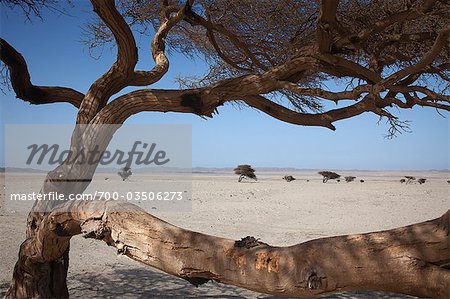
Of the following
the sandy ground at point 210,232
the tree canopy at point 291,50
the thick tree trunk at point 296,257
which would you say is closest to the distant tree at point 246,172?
the sandy ground at point 210,232

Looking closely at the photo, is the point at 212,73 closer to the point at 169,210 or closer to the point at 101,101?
the point at 101,101

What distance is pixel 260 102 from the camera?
181 inches

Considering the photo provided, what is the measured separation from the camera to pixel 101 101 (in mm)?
4227

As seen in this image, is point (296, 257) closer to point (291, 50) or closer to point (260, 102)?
point (260, 102)

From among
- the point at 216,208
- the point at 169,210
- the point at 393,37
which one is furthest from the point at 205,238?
the point at 216,208

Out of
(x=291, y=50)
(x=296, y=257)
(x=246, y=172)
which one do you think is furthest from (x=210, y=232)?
(x=246, y=172)

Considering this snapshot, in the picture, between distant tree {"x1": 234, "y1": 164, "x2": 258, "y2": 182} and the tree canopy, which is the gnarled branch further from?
distant tree {"x1": 234, "y1": 164, "x2": 258, "y2": 182}

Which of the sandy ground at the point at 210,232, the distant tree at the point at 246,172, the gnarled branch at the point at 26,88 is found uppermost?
the gnarled branch at the point at 26,88

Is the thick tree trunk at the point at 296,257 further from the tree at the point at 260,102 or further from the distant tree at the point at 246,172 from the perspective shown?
the distant tree at the point at 246,172

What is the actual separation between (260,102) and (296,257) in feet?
9.14

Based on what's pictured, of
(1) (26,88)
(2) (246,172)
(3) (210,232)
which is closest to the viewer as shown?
(1) (26,88)

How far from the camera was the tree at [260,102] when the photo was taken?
185cm

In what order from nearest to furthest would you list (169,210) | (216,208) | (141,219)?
(141,219), (169,210), (216,208)

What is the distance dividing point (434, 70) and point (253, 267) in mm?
4048
